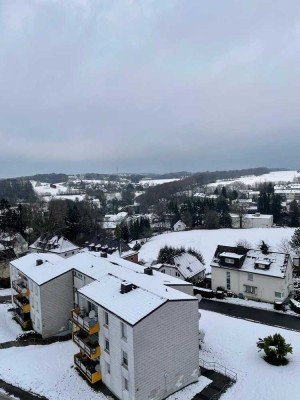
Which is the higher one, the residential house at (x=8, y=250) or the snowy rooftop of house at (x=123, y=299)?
the snowy rooftop of house at (x=123, y=299)

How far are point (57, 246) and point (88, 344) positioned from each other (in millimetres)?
40843

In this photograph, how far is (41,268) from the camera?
111 ft

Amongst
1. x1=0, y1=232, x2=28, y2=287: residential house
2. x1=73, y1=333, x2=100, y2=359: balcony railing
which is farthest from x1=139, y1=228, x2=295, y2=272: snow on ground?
x1=73, y1=333, x2=100, y2=359: balcony railing

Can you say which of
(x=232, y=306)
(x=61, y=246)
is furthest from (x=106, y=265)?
(x=61, y=246)

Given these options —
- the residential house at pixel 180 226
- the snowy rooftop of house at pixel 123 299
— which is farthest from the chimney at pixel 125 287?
the residential house at pixel 180 226

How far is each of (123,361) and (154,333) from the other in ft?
9.25

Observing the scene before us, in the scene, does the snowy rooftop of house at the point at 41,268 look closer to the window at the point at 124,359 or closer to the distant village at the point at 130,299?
the distant village at the point at 130,299

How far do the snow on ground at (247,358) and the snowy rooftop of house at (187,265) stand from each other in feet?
44.0

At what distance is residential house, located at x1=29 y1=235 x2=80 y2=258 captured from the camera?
61069mm

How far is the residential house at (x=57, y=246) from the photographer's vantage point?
6107 centimetres

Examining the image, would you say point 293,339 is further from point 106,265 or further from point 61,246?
point 61,246

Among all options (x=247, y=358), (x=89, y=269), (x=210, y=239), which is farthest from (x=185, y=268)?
(x=210, y=239)

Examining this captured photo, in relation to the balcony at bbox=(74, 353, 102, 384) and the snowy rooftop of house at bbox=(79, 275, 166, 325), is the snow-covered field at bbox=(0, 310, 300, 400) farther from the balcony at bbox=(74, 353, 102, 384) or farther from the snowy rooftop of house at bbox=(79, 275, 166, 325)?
the snowy rooftop of house at bbox=(79, 275, 166, 325)

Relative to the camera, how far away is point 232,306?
38188mm
